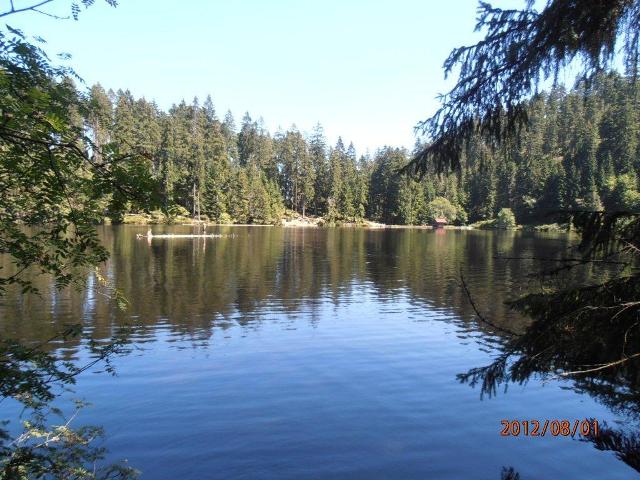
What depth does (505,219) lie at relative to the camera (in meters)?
109

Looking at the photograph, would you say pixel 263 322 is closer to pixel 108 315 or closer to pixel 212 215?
pixel 108 315

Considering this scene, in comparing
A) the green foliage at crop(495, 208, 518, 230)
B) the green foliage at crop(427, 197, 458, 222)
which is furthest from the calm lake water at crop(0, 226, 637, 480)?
the green foliage at crop(427, 197, 458, 222)

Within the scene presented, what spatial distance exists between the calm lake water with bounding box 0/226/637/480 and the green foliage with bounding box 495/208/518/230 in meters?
86.6

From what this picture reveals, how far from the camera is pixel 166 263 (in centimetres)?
3531

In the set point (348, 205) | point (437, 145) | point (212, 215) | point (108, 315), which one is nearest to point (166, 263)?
point (108, 315)

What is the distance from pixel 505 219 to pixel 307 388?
107 metres

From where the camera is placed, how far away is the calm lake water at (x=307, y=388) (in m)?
8.59

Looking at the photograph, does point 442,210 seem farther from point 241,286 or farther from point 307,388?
point 307,388

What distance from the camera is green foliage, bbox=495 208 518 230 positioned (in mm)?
106875

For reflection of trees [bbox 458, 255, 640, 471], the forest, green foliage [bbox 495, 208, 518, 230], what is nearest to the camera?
reflection of trees [bbox 458, 255, 640, 471]

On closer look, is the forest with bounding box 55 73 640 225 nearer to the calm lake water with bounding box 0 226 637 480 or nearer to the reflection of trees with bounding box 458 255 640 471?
the calm lake water with bounding box 0 226 637 480

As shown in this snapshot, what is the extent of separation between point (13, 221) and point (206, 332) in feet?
41.0
